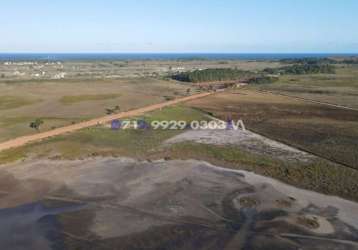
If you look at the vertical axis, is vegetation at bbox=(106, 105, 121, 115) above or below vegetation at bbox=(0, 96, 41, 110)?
below

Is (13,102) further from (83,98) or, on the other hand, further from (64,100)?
(83,98)

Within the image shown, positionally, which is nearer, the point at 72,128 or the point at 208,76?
the point at 72,128

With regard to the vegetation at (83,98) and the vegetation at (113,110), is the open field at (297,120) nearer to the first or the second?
the vegetation at (113,110)

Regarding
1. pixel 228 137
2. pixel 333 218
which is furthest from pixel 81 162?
pixel 333 218

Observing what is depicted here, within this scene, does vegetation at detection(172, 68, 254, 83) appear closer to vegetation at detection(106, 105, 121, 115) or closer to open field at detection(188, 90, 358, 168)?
open field at detection(188, 90, 358, 168)

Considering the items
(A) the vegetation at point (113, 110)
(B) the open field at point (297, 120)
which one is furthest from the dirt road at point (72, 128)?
(B) the open field at point (297, 120)

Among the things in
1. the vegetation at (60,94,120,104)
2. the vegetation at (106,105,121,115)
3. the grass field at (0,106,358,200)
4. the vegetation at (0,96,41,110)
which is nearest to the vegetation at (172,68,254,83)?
the vegetation at (60,94,120,104)

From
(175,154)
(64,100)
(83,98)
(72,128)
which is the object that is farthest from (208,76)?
(175,154)

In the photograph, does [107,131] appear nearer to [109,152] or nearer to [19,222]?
[109,152]

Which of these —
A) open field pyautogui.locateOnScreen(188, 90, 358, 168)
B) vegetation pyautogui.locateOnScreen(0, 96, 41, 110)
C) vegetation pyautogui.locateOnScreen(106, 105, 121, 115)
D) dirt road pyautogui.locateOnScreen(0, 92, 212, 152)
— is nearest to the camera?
open field pyautogui.locateOnScreen(188, 90, 358, 168)

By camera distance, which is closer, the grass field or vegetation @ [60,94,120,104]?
the grass field
